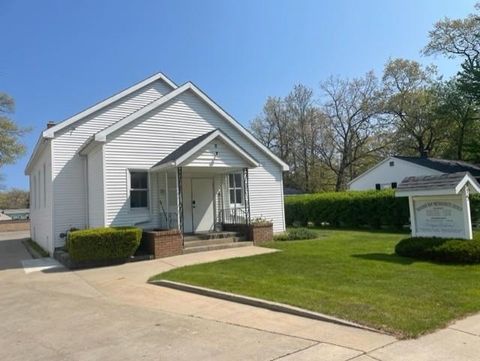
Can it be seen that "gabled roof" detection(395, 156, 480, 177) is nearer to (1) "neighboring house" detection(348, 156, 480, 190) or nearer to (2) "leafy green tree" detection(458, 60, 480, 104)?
(1) "neighboring house" detection(348, 156, 480, 190)

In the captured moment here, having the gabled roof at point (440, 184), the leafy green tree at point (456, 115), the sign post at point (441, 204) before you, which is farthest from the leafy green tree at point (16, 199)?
the sign post at point (441, 204)

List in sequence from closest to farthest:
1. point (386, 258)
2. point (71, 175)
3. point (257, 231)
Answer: point (386, 258)
point (257, 231)
point (71, 175)

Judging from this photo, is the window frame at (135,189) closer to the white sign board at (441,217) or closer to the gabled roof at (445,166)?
the white sign board at (441,217)

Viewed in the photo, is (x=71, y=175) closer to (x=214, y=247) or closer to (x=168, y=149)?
(x=168, y=149)

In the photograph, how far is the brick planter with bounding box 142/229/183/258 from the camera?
44.2 ft

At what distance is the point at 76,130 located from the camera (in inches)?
653

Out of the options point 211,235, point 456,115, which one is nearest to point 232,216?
point 211,235

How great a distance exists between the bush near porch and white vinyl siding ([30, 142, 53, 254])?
1431 centimetres

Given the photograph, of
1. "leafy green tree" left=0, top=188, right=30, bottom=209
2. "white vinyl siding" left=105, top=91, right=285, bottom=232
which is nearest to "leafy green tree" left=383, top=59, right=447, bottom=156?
"white vinyl siding" left=105, top=91, right=285, bottom=232

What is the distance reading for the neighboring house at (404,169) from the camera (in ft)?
98.9

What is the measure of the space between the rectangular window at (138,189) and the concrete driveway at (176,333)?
6.58 meters

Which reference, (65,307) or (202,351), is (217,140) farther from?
(202,351)

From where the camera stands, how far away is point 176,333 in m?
5.82

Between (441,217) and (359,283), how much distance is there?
168 inches
